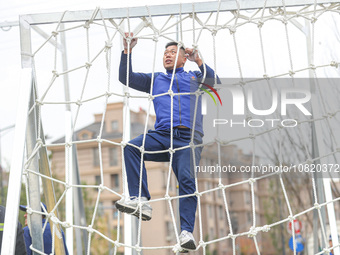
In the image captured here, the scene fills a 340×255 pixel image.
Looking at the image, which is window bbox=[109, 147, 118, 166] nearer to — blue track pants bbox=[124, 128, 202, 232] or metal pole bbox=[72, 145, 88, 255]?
metal pole bbox=[72, 145, 88, 255]

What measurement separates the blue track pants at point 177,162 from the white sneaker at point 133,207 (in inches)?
3.5

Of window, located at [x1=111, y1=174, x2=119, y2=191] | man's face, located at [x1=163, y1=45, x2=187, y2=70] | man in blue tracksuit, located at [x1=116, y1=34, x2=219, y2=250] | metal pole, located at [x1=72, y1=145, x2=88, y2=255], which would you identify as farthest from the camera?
window, located at [x1=111, y1=174, x2=119, y2=191]

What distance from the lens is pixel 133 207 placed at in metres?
4.05

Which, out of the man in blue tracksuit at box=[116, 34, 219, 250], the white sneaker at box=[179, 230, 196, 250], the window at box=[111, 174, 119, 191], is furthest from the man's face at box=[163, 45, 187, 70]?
the window at box=[111, 174, 119, 191]

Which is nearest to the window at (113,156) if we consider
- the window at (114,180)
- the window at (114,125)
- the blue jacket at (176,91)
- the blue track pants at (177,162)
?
the window at (114,180)

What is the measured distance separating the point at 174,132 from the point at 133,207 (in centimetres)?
66

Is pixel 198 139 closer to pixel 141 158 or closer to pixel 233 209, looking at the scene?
pixel 141 158

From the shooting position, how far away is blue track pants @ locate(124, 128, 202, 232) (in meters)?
4.16

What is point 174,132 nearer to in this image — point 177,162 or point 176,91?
point 177,162

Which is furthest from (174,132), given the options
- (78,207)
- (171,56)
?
(78,207)

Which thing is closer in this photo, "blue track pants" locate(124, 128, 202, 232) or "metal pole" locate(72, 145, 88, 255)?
"blue track pants" locate(124, 128, 202, 232)

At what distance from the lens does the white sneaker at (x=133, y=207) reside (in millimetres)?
4012

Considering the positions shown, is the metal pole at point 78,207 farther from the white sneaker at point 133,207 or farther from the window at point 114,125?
the window at point 114,125

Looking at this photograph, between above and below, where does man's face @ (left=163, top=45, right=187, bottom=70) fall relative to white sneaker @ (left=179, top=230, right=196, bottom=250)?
above
